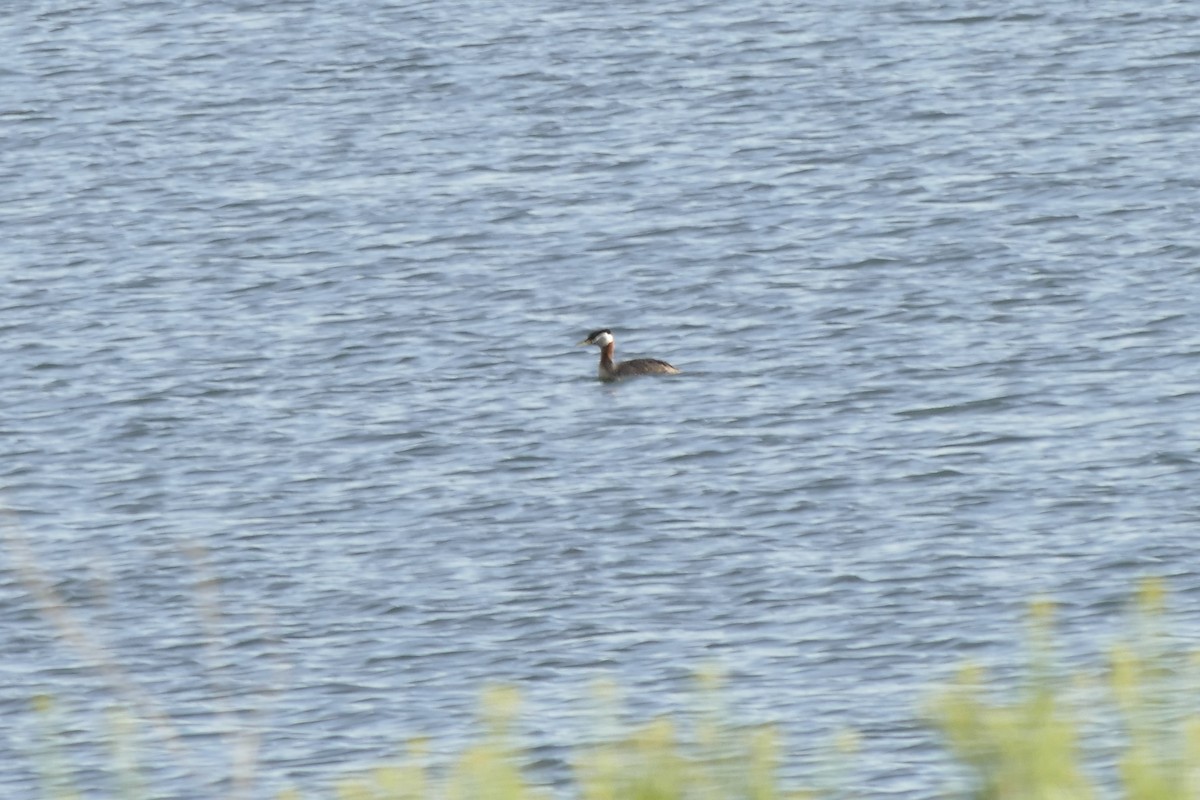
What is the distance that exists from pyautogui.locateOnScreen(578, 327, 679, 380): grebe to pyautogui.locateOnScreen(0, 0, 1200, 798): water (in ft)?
0.53

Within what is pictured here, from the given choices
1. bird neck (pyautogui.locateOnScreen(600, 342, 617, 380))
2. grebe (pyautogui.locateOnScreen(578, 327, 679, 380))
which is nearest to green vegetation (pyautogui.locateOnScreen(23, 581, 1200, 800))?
grebe (pyautogui.locateOnScreen(578, 327, 679, 380))

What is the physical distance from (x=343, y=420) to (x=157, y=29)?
678 inches

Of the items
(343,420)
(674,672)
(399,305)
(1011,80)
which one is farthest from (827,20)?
(674,672)

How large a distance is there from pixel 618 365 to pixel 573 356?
1188mm

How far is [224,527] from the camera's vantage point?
1750cm

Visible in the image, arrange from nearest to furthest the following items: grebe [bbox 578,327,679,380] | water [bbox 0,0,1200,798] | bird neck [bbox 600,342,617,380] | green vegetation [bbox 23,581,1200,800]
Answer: green vegetation [bbox 23,581,1200,800]
water [bbox 0,0,1200,798]
grebe [bbox 578,327,679,380]
bird neck [bbox 600,342,617,380]

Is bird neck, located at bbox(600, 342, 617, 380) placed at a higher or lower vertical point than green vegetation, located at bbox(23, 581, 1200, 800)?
lower

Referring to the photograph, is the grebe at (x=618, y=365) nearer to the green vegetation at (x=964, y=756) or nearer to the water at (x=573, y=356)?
the water at (x=573, y=356)

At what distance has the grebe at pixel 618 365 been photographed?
2111cm

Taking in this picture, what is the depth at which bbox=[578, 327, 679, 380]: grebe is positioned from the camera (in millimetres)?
21109

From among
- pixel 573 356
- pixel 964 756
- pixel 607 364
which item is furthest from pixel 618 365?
pixel 964 756

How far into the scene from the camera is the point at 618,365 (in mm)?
21297

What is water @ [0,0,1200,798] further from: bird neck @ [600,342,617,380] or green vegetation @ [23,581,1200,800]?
green vegetation @ [23,581,1200,800]

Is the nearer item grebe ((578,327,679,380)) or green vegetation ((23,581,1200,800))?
green vegetation ((23,581,1200,800))
